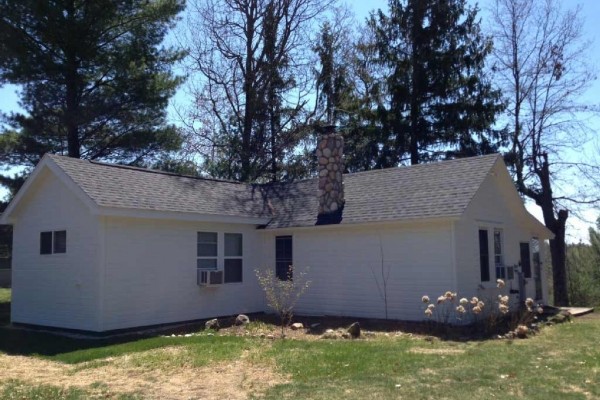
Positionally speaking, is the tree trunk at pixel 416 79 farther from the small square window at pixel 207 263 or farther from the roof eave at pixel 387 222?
the small square window at pixel 207 263

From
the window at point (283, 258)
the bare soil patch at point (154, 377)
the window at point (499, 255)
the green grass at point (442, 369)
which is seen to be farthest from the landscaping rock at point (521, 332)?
the window at point (283, 258)

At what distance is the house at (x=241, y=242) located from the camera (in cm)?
1383

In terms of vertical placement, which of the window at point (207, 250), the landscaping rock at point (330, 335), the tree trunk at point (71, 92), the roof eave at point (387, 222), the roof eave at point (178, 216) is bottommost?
the landscaping rock at point (330, 335)

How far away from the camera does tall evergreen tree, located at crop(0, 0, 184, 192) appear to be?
2181 centimetres

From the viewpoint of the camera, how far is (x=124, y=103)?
A: 23344 mm

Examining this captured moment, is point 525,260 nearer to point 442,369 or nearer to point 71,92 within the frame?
point 442,369

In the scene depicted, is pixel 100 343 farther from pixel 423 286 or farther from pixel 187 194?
pixel 423 286

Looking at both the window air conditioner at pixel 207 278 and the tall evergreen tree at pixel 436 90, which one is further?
the tall evergreen tree at pixel 436 90

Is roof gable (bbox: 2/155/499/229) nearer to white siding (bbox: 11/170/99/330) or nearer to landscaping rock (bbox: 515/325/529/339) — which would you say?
white siding (bbox: 11/170/99/330)

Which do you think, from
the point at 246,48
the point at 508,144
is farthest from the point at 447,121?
the point at 246,48

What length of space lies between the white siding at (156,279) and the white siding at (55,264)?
419 mm

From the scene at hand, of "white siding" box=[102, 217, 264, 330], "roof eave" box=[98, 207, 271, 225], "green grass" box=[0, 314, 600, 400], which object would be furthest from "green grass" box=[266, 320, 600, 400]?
"roof eave" box=[98, 207, 271, 225]

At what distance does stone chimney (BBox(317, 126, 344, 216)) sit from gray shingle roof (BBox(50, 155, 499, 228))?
35cm

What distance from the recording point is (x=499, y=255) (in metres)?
16.4
